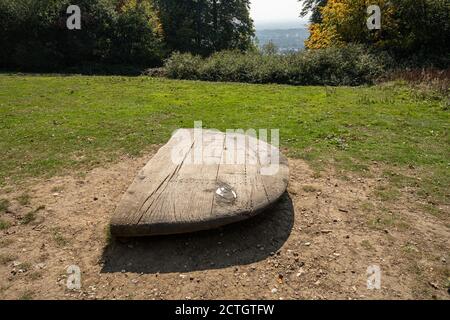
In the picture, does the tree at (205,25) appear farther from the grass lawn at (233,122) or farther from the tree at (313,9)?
the grass lawn at (233,122)

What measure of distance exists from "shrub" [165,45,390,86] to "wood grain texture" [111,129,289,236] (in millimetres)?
8937

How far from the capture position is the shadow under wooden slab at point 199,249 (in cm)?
333

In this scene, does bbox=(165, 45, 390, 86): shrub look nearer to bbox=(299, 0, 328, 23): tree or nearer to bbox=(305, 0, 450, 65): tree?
bbox=(305, 0, 450, 65): tree

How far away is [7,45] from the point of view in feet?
55.7

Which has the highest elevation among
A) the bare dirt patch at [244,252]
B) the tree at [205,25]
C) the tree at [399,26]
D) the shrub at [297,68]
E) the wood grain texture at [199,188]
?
the tree at [205,25]

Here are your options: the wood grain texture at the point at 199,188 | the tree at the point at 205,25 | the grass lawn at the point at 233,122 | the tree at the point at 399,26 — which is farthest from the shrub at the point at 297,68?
the tree at the point at 205,25

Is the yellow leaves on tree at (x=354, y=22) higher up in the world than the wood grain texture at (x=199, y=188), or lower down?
higher up

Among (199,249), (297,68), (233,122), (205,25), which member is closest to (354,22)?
(297,68)

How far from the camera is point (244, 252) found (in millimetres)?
3502

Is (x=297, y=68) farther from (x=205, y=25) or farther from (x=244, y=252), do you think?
(x=205, y=25)

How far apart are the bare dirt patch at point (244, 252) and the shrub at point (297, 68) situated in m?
8.97

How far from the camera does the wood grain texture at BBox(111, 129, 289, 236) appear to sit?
3.34 metres

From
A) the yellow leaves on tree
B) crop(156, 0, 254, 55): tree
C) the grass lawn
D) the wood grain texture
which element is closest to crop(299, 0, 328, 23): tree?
crop(156, 0, 254, 55): tree
